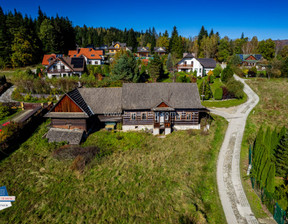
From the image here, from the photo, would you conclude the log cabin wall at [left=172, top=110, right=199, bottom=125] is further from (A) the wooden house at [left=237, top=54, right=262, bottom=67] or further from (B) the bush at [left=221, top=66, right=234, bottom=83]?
(A) the wooden house at [left=237, top=54, right=262, bottom=67]

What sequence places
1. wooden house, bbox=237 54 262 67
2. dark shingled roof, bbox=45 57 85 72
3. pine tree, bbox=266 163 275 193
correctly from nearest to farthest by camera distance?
pine tree, bbox=266 163 275 193
dark shingled roof, bbox=45 57 85 72
wooden house, bbox=237 54 262 67

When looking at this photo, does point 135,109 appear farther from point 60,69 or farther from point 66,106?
point 60,69

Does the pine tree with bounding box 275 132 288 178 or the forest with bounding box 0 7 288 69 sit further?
the forest with bounding box 0 7 288 69

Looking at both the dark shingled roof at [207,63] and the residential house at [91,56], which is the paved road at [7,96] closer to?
the residential house at [91,56]

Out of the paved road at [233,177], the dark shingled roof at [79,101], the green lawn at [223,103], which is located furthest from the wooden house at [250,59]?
the dark shingled roof at [79,101]

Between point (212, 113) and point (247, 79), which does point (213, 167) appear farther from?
point (247, 79)

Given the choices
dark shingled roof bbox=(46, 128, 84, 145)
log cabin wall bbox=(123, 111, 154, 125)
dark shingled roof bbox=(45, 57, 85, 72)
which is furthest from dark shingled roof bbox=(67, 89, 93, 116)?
dark shingled roof bbox=(45, 57, 85, 72)

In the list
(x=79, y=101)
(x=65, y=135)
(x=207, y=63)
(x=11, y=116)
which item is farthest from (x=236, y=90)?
(x=11, y=116)
